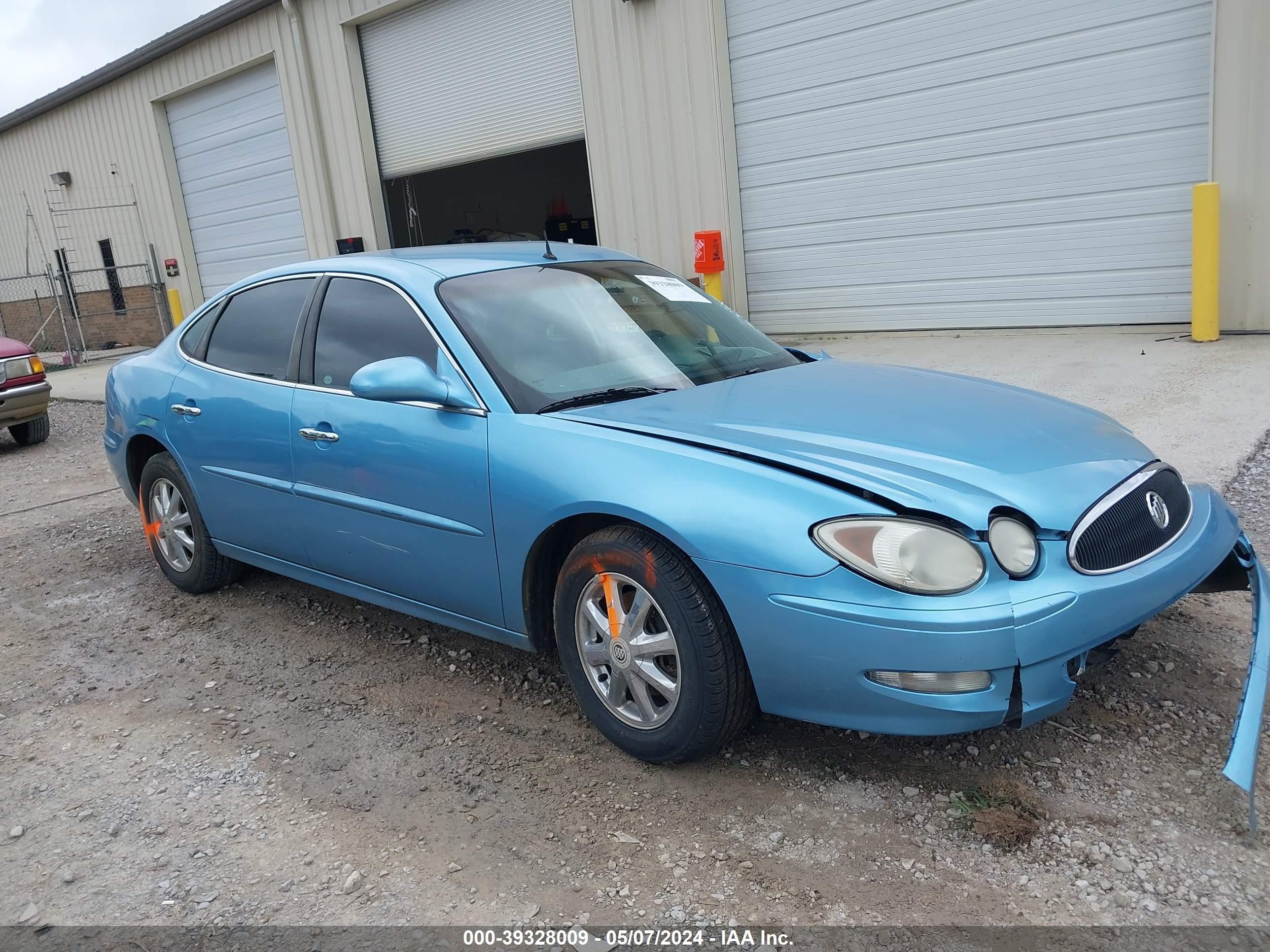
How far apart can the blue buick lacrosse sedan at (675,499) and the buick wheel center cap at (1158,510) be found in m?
0.04

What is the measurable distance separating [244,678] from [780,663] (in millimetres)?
2310

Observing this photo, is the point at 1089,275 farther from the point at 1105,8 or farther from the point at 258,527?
the point at 258,527

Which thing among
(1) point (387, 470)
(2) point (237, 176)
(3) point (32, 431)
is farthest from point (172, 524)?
(2) point (237, 176)

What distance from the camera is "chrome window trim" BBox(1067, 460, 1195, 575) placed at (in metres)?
2.53

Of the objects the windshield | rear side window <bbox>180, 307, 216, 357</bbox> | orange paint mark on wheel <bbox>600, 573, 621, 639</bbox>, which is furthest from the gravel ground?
rear side window <bbox>180, 307, 216, 357</bbox>

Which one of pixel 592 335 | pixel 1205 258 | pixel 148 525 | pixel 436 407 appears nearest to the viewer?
pixel 436 407

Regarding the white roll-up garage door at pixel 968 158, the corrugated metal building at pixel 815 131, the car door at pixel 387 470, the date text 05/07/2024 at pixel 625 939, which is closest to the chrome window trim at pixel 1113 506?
the date text 05/07/2024 at pixel 625 939

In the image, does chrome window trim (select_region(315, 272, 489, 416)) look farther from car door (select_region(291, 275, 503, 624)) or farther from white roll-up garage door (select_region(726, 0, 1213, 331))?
white roll-up garage door (select_region(726, 0, 1213, 331))

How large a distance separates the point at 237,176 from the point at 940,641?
676 inches

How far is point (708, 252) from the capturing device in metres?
10.6

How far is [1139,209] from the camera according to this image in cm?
838

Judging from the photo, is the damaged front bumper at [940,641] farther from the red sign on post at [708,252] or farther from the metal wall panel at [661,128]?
the metal wall panel at [661,128]

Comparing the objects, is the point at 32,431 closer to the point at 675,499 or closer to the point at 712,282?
the point at 712,282

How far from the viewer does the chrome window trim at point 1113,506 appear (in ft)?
8.29
